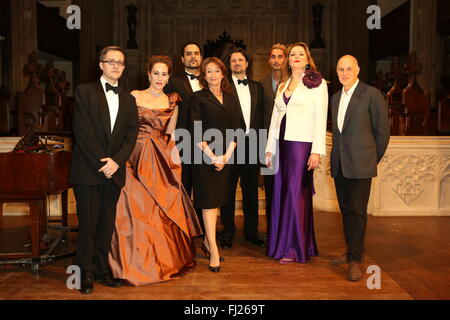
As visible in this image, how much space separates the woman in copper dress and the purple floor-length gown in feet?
2.30

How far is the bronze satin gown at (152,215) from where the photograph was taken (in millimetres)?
3191

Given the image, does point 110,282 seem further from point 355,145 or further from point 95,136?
point 355,145

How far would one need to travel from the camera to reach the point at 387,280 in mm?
3291

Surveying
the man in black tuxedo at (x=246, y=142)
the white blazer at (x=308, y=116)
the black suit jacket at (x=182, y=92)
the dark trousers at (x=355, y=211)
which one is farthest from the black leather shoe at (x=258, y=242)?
the black suit jacket at (x=182, y=92)

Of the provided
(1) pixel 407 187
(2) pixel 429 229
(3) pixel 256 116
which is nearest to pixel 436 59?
(1) pixel 407 187

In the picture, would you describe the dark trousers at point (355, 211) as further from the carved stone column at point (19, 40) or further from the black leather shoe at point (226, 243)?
the carved stone column at point (19, 40)

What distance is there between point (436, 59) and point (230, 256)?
7.50 m

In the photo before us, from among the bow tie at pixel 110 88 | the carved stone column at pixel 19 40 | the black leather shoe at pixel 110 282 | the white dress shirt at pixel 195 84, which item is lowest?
the black leather shoe at pixel 110 282

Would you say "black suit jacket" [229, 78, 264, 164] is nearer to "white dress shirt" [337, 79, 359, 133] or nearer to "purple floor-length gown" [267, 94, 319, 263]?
"purple floor-length gown" [267, 94, 319, 263]

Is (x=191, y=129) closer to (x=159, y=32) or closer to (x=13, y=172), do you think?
(x=13, y=172)

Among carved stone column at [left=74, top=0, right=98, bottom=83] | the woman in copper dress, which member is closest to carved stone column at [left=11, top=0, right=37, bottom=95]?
carved stone column at [left=74, top=0, right=98, bottom=83]

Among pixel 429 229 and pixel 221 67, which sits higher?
pixel 221 67

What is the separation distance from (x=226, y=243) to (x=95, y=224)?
4.83ft

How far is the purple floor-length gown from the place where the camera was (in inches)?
143
